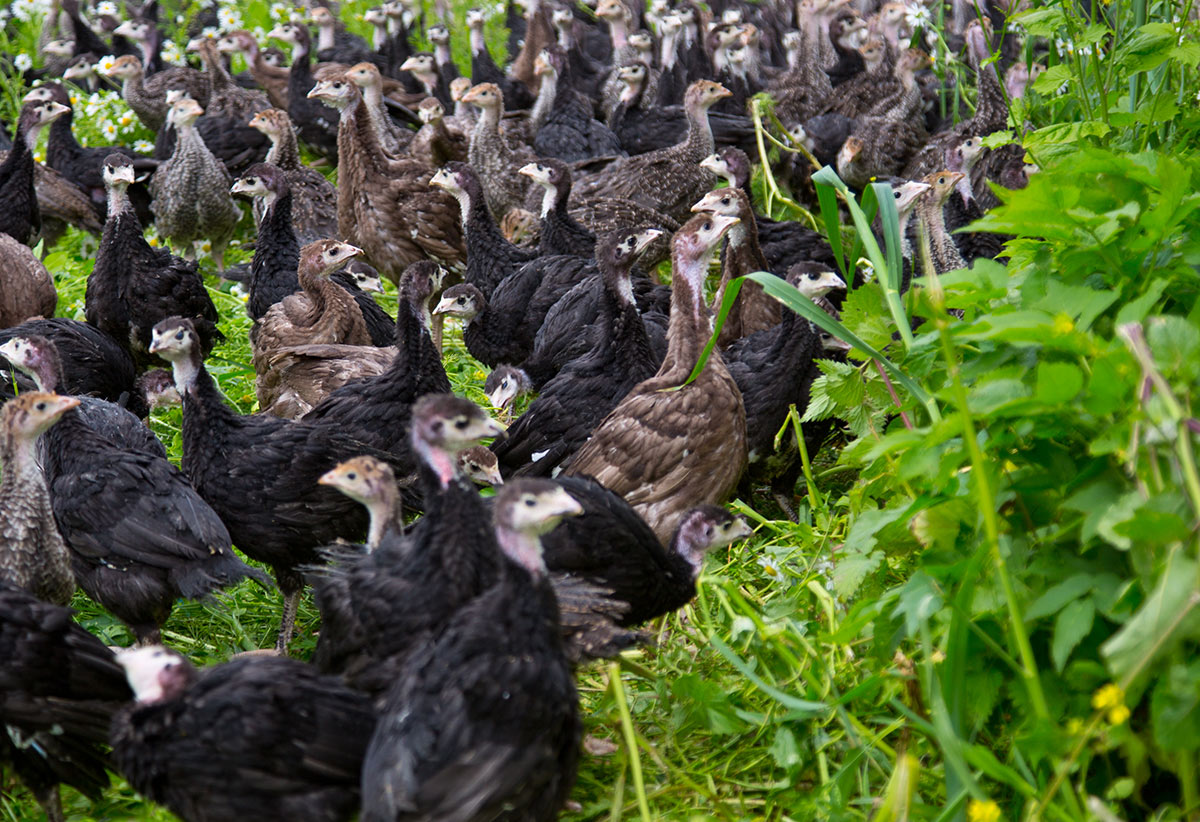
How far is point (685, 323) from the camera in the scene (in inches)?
198

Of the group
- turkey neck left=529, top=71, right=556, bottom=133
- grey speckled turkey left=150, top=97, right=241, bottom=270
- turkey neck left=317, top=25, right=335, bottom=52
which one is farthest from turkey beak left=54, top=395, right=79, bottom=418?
turkey neck left=317, top=25, right=335, bottom=52

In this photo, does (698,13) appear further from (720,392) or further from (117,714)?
(117,714)

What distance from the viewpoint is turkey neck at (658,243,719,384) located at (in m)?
4.99

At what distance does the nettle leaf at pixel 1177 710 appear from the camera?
7.98ft

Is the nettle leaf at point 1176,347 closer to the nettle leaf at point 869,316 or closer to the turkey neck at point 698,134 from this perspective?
the nettle leaf at point 869,316

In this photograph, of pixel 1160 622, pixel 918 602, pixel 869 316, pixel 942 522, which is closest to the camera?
pixel 1160 622

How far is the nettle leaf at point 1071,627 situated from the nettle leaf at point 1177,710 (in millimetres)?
188

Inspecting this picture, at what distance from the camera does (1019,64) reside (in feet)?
30.9

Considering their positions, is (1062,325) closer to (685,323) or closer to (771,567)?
(771,567)

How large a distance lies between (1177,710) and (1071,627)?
0.28m

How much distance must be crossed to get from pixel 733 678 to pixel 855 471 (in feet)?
5.87

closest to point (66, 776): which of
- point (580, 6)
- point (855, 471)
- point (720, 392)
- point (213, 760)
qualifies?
point (213, 760)

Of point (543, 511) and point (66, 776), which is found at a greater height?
point (543, 511)

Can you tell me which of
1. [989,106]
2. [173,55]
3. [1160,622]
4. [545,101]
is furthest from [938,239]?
[173,55]
